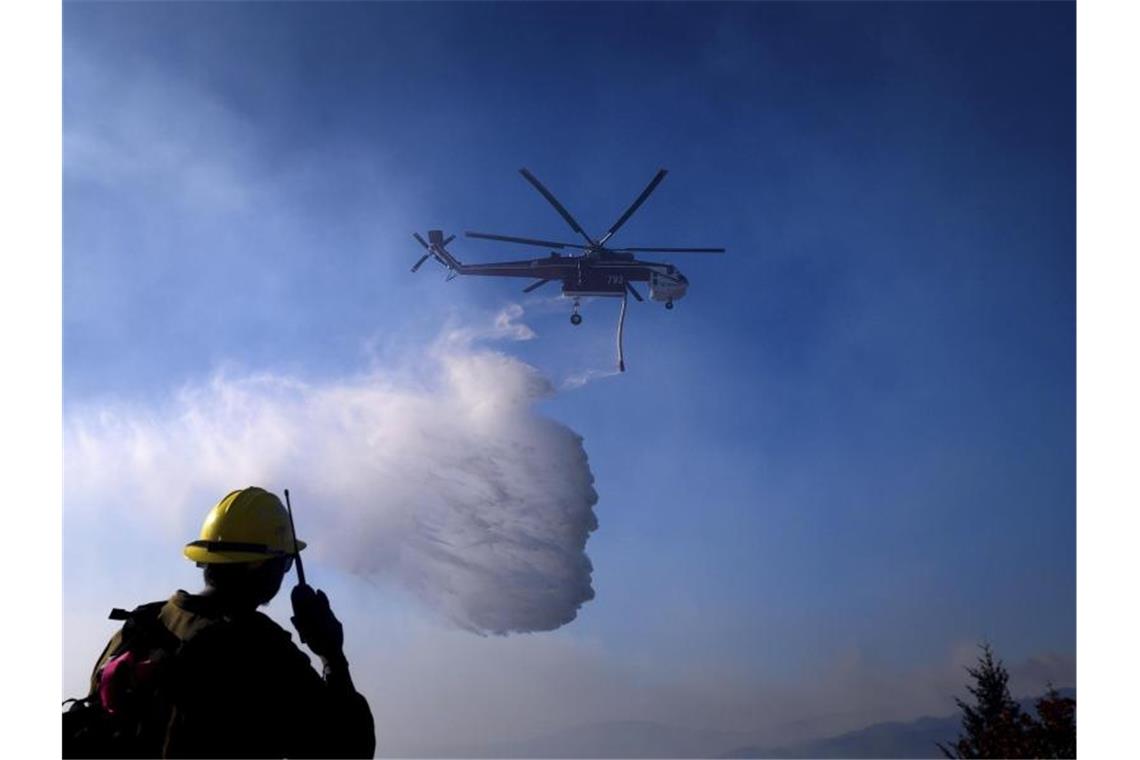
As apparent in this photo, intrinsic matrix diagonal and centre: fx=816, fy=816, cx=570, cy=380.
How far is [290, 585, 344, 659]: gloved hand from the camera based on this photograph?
4.46 meters

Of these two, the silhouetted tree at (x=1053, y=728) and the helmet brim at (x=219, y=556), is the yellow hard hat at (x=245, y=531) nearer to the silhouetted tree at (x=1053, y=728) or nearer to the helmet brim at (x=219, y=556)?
the helmet brim at (x=219, y=556)

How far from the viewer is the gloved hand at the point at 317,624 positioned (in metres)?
4.46

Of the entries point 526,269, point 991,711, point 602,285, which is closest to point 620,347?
point 602,285

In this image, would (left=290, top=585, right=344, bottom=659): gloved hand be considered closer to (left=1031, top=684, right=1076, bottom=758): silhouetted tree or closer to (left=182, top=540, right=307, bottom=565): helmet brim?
(left=182, top=540, right=307, bottom=565): helmet brim

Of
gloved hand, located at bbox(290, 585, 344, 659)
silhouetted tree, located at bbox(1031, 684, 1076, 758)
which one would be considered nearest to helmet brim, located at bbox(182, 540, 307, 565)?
gloved hand, located at bbox(290, 585, 344, 659)

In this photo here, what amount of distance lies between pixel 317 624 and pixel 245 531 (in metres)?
0.80

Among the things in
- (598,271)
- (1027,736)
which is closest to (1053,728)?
(1027,736)

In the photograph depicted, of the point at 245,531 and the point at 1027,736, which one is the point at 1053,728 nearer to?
the point at 1027,736

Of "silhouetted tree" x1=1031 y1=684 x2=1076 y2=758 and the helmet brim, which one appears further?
"silhouetted tree" x1=1031 y1=684 x2=1076 y2=758

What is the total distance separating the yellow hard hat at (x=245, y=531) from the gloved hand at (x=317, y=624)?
1.24ft

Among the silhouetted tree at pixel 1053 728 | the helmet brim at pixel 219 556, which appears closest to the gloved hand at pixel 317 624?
the helmet brim at pixel 219 556

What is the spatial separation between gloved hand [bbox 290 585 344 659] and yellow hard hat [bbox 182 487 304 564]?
1.24 ft

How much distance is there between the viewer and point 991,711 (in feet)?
118

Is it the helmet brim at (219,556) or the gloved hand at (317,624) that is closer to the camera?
the gloved hand at (317,624)
